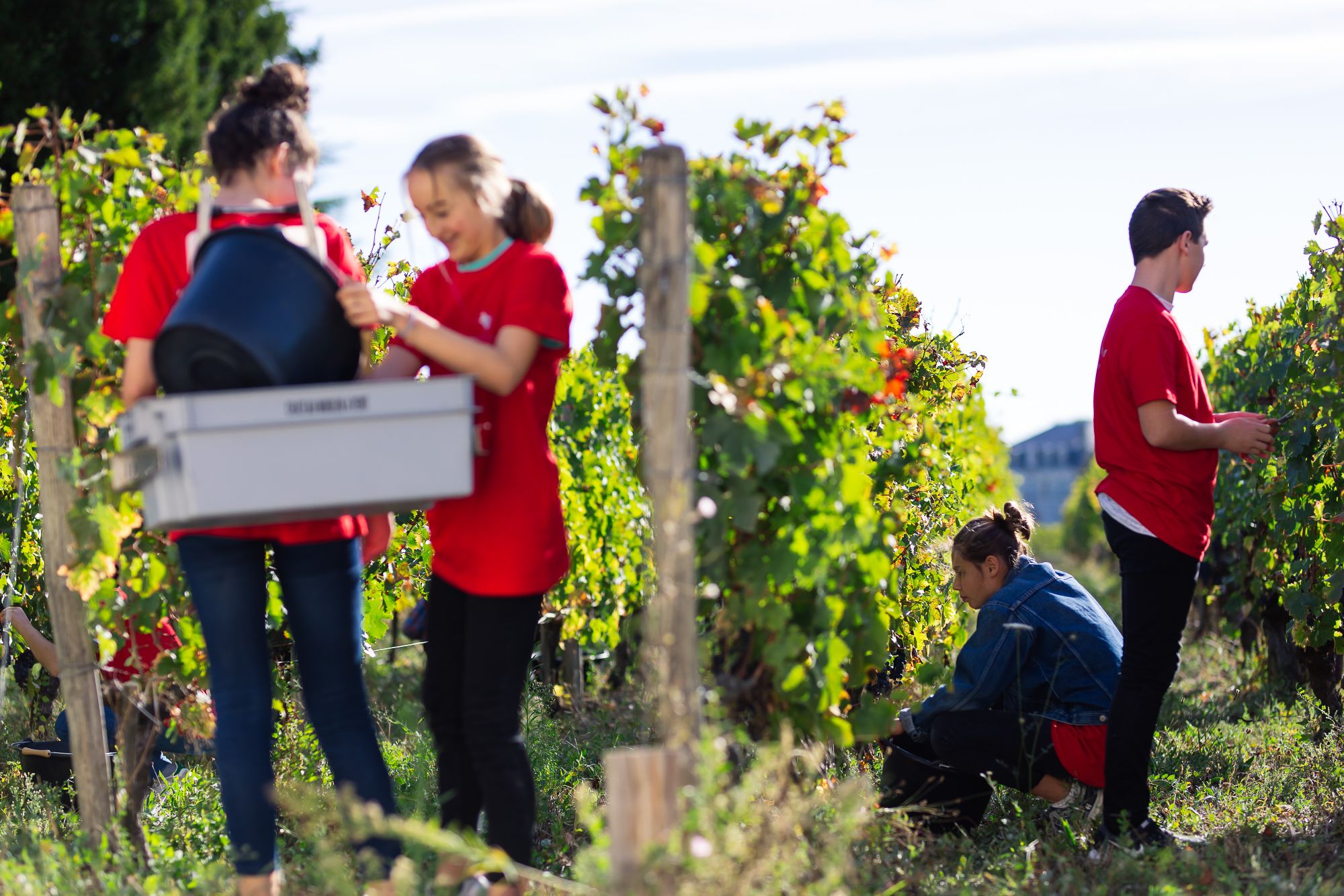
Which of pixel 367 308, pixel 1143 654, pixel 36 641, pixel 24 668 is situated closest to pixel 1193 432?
pixel 1143 654

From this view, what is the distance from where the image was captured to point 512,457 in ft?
7.73

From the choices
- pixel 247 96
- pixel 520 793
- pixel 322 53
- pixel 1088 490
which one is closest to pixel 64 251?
pixel 247 96

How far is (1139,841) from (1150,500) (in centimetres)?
76

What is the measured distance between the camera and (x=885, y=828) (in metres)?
2.92

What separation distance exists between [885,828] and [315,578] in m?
1.36

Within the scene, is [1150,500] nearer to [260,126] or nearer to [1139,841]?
[1139,841]

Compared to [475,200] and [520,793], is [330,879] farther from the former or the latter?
[475,200]

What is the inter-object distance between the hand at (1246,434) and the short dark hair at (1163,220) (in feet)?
1.42

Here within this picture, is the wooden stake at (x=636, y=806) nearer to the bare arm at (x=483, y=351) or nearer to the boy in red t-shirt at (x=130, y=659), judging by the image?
the bare arm at (x=483, y=351)

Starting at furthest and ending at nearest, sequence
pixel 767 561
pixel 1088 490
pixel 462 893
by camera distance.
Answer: pixel 1088 490 < pixel 767 561 < pixel 462 893

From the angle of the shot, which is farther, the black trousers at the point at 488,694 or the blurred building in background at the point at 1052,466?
the blurred building in background at the point at 1052,466

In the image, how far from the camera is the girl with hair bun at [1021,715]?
3.33 m

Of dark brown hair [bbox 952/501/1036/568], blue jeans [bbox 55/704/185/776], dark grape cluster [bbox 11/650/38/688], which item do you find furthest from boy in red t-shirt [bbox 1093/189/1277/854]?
dark grape cluster [bbox 11/650/38/688]

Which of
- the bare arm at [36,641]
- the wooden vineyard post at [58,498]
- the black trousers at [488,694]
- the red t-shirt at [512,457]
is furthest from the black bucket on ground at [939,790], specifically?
the bare arm at [36,641]
